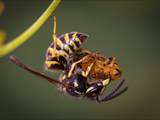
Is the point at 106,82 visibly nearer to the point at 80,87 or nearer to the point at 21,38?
the point at 80,87

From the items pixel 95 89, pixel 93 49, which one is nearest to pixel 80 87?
pixel 95 89

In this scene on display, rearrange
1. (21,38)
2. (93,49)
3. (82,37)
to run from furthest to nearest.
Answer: (93,49)
(82,37)
(21,38)

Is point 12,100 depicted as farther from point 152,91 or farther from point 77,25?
point 152,91

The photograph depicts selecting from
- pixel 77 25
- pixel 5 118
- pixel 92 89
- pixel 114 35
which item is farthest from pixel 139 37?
pixel 92 89

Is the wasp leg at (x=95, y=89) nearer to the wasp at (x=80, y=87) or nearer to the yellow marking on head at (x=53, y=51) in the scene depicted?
the wasp at (x=80, y=87)

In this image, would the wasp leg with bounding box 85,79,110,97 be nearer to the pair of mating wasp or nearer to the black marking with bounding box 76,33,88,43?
the pair of mating wasp
